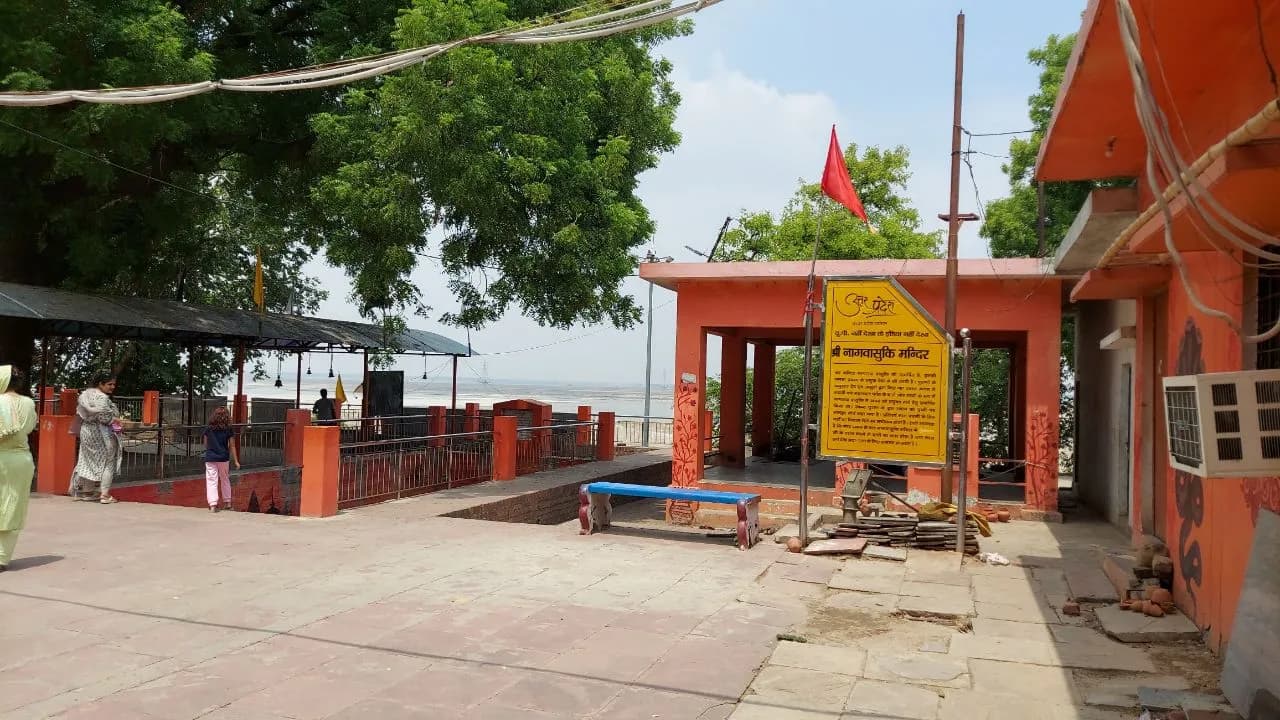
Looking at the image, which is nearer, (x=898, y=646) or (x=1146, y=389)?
(x=898, y=646)

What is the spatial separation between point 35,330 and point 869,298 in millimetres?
16088

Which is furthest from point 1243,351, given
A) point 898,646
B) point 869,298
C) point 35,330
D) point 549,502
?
point 35,330

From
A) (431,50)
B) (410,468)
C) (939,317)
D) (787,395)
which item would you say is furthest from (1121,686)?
(787,395)

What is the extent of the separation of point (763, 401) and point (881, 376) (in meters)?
13.5

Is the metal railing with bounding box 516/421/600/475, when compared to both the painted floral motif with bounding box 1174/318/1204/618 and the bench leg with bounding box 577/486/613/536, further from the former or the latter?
the painted floral motif with bounding box 1174/318/1204/618

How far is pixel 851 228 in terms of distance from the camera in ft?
104

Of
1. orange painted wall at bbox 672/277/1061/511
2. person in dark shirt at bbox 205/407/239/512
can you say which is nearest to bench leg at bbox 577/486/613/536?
orange painted wall at bbox 672/277/1061/511

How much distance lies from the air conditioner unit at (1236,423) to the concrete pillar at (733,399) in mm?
15154

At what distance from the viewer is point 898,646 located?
6.27 m

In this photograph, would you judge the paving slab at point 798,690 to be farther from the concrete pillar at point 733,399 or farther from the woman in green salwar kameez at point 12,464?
the concrete pillar at point 733,399

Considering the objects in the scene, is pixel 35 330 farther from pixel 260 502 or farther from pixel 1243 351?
pixel 1243 351

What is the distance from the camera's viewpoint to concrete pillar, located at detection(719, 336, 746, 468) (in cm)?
1981

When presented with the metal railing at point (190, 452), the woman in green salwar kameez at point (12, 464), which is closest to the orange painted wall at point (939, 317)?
the metal railing at point (190, 452)

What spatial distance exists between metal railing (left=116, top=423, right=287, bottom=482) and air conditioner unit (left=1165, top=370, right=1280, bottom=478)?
14.2m
